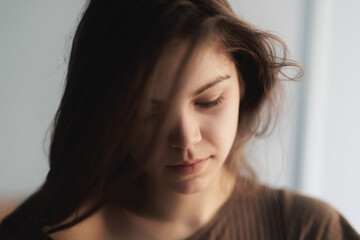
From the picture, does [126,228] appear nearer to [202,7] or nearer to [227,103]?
[227,103]

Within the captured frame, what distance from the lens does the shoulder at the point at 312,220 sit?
67 centimetres

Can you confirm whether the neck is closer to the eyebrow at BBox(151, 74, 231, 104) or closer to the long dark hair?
the long dark hair

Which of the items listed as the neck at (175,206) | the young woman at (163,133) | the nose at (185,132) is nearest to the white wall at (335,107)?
the young woman at (163,133)

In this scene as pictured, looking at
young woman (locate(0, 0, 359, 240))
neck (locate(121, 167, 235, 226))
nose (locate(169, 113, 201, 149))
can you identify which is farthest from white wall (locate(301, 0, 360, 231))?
nose (locate(169, 113, 201, 149))

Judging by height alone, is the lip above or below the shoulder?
above

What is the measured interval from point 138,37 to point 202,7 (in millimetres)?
114

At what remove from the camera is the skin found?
0.52 meters

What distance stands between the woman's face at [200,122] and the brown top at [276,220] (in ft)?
0.49

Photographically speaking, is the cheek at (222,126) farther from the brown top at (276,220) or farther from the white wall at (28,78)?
the white wall at (28,78)

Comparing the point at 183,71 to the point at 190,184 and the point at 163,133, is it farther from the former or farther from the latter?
the point at 190,184

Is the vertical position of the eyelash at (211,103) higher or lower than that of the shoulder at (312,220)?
higher

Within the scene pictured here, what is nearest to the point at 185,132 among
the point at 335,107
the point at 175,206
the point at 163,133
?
the point at 163,133

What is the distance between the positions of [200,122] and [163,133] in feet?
0.26

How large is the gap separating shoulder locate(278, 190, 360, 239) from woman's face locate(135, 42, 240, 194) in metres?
0.21
